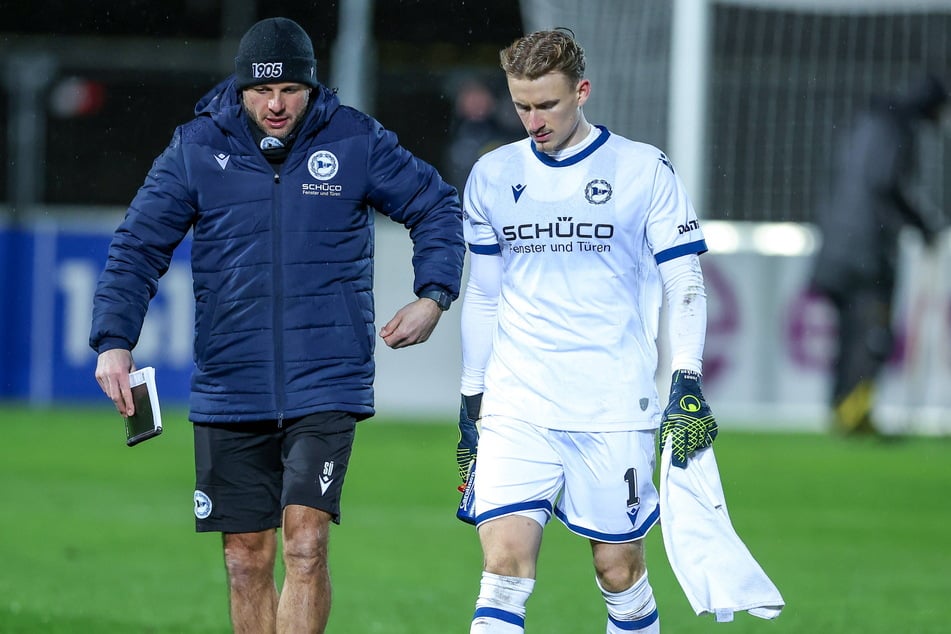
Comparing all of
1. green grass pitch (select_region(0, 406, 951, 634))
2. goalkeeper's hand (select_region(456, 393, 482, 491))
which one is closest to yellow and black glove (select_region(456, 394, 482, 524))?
goalkeeper's hand (select_region(456, 393, 482, 491))

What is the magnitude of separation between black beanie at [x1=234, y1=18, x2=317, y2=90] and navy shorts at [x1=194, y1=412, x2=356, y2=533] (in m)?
1.10

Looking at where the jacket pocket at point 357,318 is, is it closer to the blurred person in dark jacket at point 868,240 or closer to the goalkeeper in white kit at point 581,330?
the goalkeeper in white kit at point 581,330

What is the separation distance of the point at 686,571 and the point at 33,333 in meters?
12.3

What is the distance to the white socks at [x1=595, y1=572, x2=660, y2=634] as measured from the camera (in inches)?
246

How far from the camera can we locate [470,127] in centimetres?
1841

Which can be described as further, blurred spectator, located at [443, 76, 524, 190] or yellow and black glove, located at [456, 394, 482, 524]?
blurred spectator, located at [443, 76, 524, 190]

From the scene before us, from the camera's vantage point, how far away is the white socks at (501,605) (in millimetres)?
5840

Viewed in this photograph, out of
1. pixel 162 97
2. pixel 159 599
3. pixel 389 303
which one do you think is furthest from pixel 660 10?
pixel 159 599

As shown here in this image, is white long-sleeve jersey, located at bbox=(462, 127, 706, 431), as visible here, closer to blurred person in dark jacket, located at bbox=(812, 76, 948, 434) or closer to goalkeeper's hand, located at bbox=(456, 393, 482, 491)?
goalkeeper's hand, located at bbox=(456, 393, 482, 491)

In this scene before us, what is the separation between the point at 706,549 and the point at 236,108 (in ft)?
6.87

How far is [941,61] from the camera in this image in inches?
742

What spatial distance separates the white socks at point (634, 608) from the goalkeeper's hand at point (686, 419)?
50cm

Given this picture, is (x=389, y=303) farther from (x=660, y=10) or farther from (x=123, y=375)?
(x=123, y=375)

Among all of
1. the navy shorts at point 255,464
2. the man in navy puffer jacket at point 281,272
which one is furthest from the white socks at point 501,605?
the navy shorts at point 255,464
